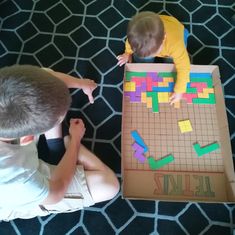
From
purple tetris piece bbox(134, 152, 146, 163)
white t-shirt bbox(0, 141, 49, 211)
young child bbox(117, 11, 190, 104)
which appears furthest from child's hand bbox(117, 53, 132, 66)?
white t-shirt bbox(0, 141, 49, 211)

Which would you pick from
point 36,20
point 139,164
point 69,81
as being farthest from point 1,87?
point 36,20

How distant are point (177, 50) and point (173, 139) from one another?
1.15 ft

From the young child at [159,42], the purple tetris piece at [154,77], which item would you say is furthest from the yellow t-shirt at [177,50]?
the purple tetris piece at [154,77]

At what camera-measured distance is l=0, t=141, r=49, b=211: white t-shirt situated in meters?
0.82

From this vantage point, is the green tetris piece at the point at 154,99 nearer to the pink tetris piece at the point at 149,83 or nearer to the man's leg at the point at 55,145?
the pink tetris piece at the point at 149,83

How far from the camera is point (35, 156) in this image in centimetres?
95

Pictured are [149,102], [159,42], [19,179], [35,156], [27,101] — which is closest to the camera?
[27,101]

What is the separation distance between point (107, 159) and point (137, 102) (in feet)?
0.90

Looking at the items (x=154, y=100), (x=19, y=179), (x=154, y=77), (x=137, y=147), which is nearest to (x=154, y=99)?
(x=154, y=100)

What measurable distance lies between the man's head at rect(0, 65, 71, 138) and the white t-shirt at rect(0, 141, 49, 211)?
3.5 inches

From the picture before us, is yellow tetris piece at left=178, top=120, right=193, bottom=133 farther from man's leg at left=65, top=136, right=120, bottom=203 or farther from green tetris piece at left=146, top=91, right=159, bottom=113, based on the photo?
man's leg at left=65, top=136, right=120, bottom=203

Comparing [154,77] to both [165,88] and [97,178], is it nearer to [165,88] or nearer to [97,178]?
[165,88]

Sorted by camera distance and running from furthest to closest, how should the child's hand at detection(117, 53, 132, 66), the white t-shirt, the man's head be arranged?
the child's hand at detection(117, 53, 132, 66), the white t-shirt, the man's head

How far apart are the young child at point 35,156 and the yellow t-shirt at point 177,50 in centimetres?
36
